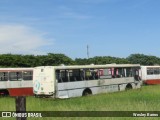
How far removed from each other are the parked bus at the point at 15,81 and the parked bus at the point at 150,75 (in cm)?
2023

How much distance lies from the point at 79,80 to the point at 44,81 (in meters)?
2.94

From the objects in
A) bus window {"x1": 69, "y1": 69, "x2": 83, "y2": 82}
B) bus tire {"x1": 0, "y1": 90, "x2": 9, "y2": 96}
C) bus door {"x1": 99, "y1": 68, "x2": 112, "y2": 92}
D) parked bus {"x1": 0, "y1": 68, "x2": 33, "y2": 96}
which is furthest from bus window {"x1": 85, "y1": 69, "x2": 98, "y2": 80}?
bus tire {"x1": 0, "y1": 90, "x2": 9, "y2": 96}

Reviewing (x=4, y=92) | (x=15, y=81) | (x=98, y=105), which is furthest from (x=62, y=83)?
(x=98, y=105)

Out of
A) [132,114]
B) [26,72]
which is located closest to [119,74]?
[26,72]

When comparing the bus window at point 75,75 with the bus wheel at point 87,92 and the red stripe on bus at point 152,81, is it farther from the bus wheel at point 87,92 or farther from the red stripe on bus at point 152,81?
the red stripe on bus at point 152,81

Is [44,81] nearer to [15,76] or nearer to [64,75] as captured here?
[64,75]

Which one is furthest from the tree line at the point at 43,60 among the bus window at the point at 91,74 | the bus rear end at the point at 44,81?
the bus rear end at the point at 44,81

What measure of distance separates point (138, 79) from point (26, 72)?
11.6 meters

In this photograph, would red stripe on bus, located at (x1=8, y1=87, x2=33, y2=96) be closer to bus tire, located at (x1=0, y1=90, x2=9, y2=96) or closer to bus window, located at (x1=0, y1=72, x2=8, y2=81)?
bus tire, located at (x1=0, y1=90, x2=9, y2=96)

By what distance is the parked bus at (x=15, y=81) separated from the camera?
30.6 m

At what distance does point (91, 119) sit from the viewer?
12312 millimetres

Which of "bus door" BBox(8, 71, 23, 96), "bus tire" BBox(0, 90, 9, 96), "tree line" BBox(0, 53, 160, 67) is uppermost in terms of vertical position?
"tree line" BBox(0, 53, 160, 67)

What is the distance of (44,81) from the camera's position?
28062mm

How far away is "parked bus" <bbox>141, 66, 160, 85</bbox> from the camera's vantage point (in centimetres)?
4841
